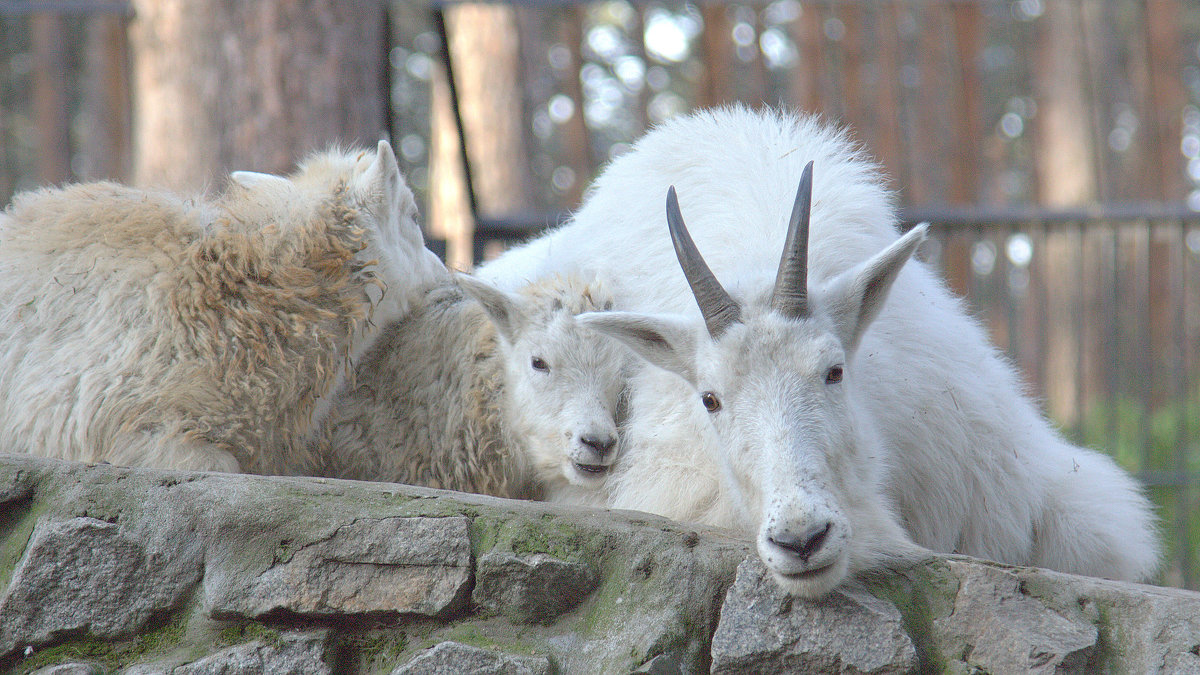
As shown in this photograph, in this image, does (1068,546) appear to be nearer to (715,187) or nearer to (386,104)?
(715,187)

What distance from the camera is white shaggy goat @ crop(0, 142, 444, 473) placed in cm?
402

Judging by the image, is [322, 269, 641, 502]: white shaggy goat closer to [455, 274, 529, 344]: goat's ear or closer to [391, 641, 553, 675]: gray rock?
[455, 274, 529, 344]: goat's ear

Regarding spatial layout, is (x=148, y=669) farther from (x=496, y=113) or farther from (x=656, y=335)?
(x=496, y=113)

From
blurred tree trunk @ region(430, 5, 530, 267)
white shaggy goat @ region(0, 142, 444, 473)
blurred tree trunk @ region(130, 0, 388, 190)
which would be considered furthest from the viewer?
blurred tree trunk @ region(430, 5, 530, 267)

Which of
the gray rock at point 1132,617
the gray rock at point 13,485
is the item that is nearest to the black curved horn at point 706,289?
the gray rock at point 1132,617

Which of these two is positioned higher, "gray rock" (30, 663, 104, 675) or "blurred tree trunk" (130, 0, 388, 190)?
"blurred tree trunk" (130, 0, 388, 190)

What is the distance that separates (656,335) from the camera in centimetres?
387

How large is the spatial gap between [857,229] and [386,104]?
401cm

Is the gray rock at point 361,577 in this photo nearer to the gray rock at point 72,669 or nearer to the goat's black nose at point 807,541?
the gray rock at point 72,669

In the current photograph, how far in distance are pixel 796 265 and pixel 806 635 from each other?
1170 millimetres

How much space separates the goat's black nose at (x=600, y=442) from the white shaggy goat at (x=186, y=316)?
1070mm

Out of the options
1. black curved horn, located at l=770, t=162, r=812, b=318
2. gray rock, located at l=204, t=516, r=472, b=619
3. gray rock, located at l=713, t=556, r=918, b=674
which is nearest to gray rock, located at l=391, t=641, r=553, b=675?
gray rock, located at l=204, t=516, r=472, b=619

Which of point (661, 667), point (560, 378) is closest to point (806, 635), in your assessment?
point (661, 667)

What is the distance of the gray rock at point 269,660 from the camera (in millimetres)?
3316
